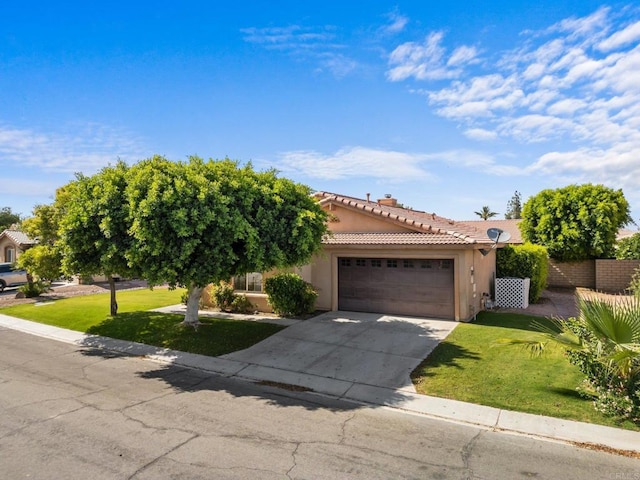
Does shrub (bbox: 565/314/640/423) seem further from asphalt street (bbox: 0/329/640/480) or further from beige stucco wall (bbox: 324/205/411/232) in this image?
beige stucco wall (bbox: 324/205/411/232)

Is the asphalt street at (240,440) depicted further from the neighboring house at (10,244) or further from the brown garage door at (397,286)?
the neighboring house at (10,244)

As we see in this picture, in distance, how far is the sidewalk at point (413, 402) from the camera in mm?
6230

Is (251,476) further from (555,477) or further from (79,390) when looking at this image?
(79,390)

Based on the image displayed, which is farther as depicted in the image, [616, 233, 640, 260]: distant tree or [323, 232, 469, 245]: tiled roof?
[616, 233, 640, 260]: distant tree

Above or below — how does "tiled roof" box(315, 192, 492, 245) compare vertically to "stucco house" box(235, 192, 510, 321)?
above

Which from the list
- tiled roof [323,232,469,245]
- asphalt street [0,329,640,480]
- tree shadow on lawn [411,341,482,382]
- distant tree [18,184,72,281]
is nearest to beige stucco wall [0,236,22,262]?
distant tree [18,184,72,281]

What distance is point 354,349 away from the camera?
1112cm

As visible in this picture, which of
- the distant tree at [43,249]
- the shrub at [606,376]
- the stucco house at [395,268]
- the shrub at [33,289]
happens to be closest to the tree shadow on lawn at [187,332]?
the stucco house at [395,268]

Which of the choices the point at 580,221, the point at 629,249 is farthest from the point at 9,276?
the point at 629,249

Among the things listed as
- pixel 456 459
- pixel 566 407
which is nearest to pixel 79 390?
pixel 456 459

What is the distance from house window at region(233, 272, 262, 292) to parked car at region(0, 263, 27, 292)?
64.0 ft

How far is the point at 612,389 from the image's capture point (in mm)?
6961

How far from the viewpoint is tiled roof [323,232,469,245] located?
13.7 metres

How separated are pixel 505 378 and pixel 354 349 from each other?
3.97 metres
